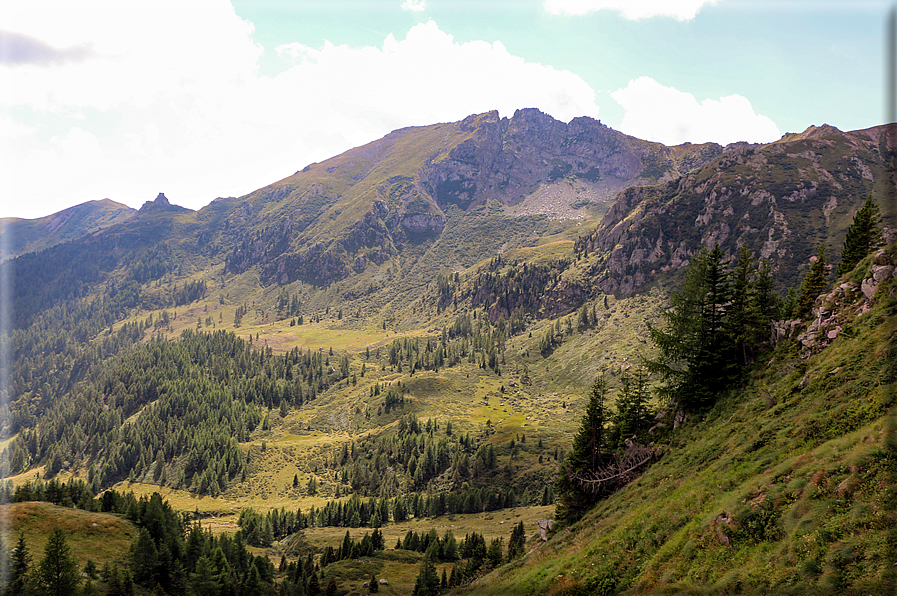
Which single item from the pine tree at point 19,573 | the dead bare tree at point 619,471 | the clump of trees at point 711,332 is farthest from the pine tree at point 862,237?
the pine tree at point 19,573

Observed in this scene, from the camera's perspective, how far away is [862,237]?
43.4 m

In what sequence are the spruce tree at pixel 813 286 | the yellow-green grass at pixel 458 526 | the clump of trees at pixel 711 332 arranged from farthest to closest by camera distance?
the yellow-green grass at pixel 458 526, the clump of trees at pixel 711 332, the spruce tree at pixel 813 286

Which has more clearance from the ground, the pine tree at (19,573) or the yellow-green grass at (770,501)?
the yellow-green grass at (770,501)

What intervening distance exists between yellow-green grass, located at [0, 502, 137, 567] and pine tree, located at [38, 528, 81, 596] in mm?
12700

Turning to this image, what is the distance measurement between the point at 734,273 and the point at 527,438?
467ft

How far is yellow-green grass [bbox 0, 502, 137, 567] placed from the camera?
61.4m

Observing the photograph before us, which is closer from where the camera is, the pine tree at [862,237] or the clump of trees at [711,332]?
the pine tree at [862,237]

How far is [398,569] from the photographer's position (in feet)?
316

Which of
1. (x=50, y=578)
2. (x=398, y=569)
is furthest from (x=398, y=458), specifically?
(x=50, y=578)

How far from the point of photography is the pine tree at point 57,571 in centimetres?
4772

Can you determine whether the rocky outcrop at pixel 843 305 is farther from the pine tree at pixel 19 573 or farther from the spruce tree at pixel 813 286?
the pine tree at pixel 19 573

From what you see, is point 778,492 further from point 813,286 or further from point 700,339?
point 813,286

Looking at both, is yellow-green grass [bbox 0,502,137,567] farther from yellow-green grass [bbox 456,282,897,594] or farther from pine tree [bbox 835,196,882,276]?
pine tree [bbox 835,196,882,276]

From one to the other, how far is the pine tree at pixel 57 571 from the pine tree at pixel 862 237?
8931 centimetres
